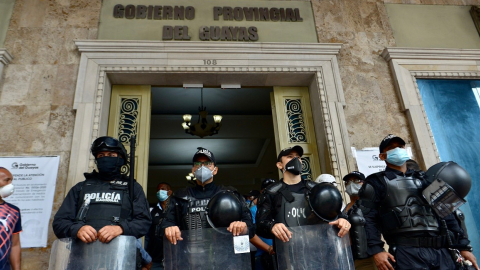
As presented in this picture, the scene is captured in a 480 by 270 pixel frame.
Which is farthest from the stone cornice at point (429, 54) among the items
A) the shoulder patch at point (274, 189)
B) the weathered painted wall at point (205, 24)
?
the shoulder patch at point (274, 189)

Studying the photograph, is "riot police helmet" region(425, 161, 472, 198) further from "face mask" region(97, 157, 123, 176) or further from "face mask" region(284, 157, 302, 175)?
"face mask" region(97, 157, 123, 176)

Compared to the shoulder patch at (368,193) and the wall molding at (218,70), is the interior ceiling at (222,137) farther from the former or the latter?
the shoulder patch at (368,193)

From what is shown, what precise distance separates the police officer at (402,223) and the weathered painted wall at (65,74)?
6.79ft

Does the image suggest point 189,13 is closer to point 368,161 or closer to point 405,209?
point 368,161

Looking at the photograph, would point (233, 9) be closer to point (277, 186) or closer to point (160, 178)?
point (277, 186)

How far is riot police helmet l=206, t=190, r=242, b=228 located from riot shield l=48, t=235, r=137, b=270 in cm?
67

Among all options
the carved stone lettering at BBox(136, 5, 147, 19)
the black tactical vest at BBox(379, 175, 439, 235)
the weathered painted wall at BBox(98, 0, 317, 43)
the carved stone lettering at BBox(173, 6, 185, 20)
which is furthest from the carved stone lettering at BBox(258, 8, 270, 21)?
the black tactical vest at BBox(379, 175, 439, 235)

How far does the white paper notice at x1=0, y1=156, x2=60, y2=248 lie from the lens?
170 inches

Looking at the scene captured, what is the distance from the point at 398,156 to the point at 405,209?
524mm

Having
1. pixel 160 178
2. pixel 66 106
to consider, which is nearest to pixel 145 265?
pixel 66 106

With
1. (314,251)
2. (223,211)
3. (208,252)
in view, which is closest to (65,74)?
(223,211)

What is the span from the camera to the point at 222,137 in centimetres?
1102

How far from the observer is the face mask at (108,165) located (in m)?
3.20

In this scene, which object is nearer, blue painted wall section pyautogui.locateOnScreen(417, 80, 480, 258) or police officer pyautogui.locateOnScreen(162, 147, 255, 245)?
police officer pyautogui.locateOnScreen(162, 147, 255, 245)
